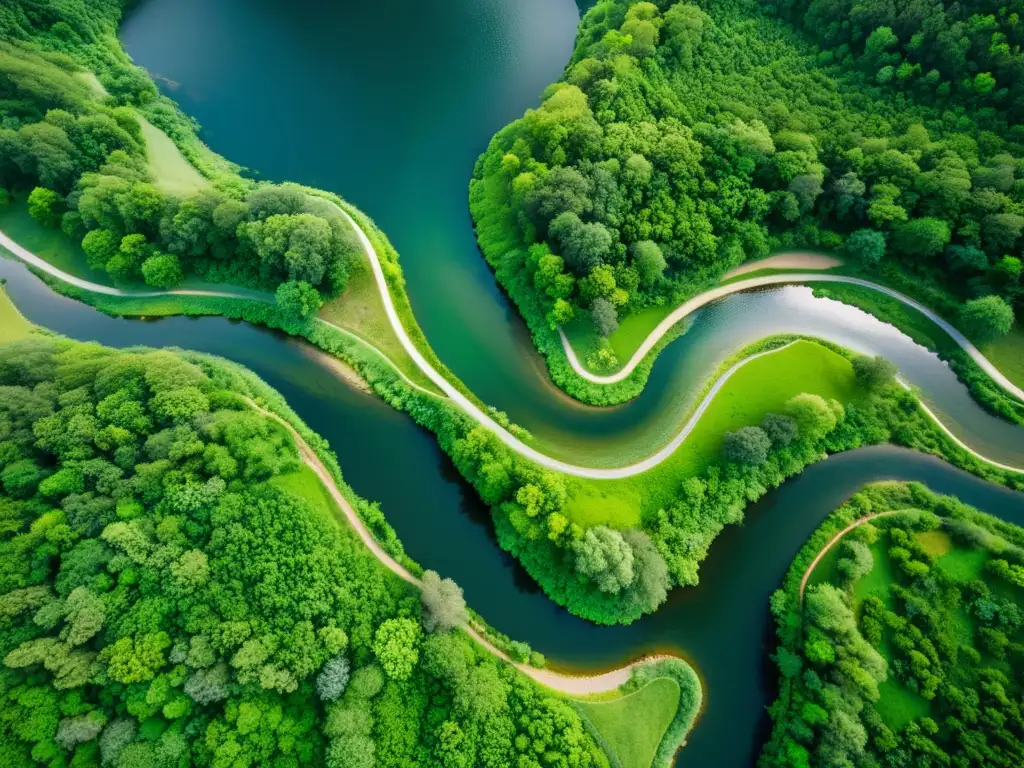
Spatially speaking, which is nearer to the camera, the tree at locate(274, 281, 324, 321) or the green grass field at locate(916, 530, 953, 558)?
the green grass field at locate(916, 530, 953, 558)

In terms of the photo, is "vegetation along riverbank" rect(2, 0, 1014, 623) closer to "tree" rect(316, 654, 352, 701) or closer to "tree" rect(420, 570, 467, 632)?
"tree" rect(420, 570, 467, 632)

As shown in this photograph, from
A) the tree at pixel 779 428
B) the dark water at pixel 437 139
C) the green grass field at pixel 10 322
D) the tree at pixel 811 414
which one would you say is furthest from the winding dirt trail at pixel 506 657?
the green grass field at pixel 10 322

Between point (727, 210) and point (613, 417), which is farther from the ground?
point (727, 210)

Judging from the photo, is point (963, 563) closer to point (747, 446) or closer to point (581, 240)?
point (747, 446)

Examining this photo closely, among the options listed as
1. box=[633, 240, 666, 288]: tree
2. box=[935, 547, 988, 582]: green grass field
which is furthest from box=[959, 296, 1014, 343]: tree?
box=[633, 240, 666, 288]: tree

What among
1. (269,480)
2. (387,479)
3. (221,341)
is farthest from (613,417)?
(221,341)

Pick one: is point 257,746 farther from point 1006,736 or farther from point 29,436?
point 1006,736

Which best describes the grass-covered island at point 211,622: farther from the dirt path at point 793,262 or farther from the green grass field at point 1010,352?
the green grass field at point 1010,352
